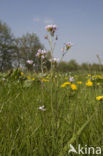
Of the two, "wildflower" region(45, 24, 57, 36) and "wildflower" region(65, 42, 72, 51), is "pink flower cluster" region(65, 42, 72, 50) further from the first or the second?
"wildflower" region(45, 24, 57, 36)

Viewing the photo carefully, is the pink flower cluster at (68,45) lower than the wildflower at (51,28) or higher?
lower

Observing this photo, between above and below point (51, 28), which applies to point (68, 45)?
below

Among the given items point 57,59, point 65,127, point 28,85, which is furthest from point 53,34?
point 28,85

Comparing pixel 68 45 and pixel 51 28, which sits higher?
pixel 51 28

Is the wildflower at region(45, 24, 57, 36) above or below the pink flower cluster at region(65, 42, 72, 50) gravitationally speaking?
above

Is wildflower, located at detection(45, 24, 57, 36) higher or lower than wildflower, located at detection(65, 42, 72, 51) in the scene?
higher

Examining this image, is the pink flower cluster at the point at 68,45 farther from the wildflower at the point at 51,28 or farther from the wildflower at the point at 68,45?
the wildflower at the point at 51,28

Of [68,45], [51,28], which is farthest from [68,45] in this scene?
[51,28]

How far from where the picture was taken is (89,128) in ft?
3.73

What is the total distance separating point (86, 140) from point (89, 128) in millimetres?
113

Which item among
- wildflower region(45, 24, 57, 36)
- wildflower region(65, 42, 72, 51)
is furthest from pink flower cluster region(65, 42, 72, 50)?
wildflower region(45, 24, 57, 36)

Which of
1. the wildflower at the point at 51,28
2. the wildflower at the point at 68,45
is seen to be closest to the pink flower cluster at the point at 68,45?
the wildflower at the point at 68,45

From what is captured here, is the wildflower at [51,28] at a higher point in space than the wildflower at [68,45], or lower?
higher

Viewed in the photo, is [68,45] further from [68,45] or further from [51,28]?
[51,28]
